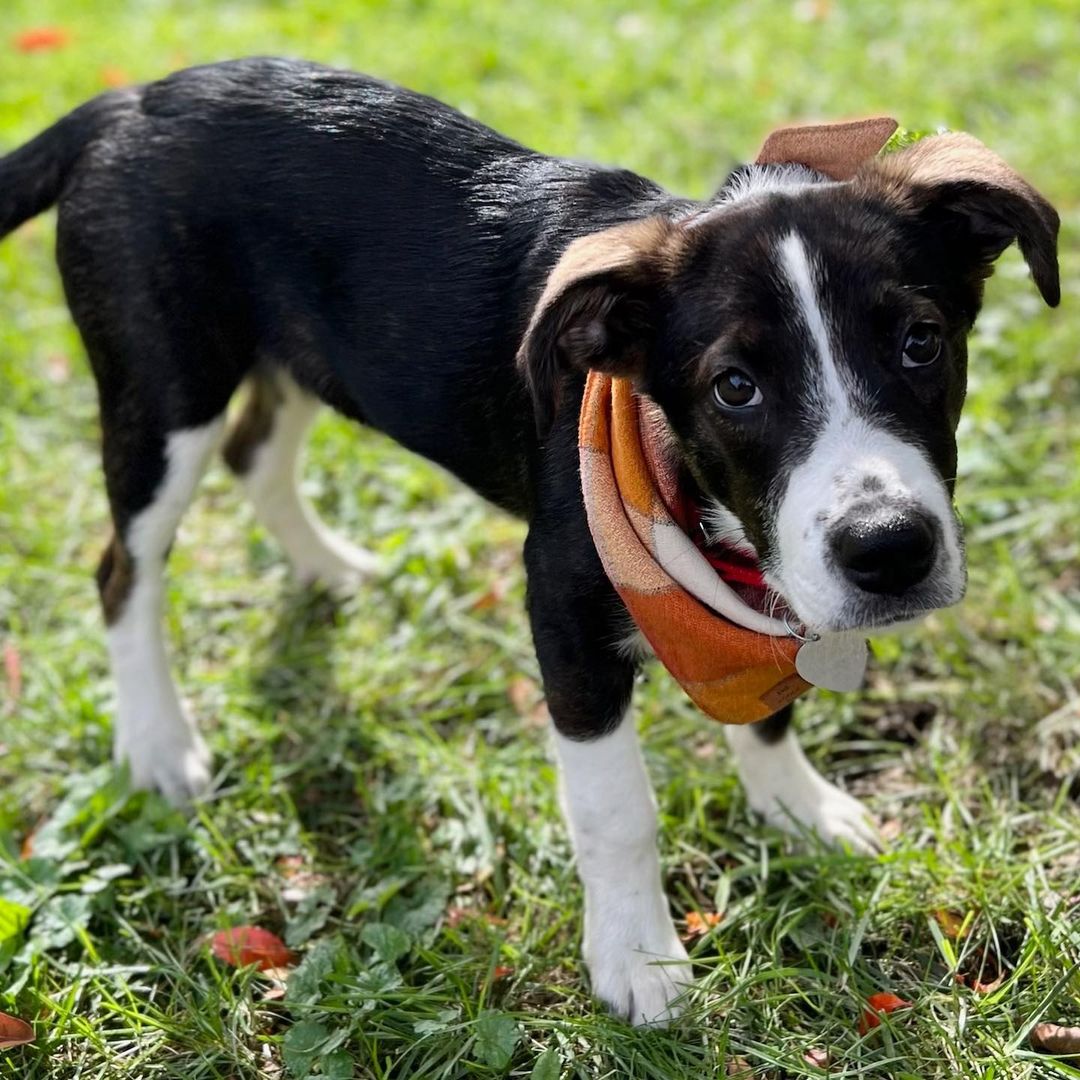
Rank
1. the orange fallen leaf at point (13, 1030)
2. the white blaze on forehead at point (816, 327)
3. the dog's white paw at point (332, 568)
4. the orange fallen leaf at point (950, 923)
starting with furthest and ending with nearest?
the dog's white paw at point (332, 568) < the orange fallen leaf at point (950, 923) < the orange fallen leaf at point (13, 1030) < the white blaze on forehead at point (816, 327)

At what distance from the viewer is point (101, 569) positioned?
4062 millimetres

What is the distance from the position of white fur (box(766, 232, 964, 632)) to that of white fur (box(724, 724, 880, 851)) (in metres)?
1.03

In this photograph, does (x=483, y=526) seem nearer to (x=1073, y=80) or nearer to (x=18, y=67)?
(x=1073, y=80)

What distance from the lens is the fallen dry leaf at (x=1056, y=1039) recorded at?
9.62 feet

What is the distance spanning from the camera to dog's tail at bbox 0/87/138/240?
367 centimetres

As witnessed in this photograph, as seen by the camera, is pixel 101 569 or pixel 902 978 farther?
pixel 101 569

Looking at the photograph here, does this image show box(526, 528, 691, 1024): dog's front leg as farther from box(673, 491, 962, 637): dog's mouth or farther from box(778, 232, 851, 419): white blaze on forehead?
box(778, 232, 851, 419): white blaze on forehead

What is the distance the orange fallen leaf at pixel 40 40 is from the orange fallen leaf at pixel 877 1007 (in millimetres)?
7275

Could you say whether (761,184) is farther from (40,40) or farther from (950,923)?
(40,40)

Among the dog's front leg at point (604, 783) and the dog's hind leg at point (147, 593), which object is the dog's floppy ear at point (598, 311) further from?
the dog's hind leg at point (147, 593)

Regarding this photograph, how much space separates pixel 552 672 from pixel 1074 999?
4.38 ft

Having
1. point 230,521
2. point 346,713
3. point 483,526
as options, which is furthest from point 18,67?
point 346,713

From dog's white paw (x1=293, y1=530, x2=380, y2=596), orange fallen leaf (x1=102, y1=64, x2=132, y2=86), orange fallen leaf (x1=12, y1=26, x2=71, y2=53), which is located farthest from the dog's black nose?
orange fallen leaf (x1=12, y1=26, x2=71, y2=53)

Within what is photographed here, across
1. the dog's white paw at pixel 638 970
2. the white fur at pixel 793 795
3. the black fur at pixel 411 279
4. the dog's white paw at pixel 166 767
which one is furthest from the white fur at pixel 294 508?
the dog's white paw at pixel 638 970
